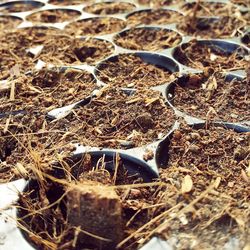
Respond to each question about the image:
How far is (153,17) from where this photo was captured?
1700 mm

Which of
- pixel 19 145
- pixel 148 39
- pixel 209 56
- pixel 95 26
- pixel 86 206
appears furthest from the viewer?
pixel 95 26

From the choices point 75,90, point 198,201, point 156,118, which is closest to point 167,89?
point 156,118

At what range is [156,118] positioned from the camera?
1.03 meters

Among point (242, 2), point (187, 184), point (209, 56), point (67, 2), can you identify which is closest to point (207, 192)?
point (187, 184)

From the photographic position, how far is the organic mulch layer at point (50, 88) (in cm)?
111

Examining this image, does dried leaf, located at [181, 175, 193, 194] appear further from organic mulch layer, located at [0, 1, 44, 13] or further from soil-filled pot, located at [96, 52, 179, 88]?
organic mulch layer, located at [0, 1, 44, 13]

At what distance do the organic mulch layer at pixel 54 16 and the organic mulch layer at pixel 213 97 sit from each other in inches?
29.1

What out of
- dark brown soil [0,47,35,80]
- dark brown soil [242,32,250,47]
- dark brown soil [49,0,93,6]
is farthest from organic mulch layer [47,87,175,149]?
dark brown soil [49,0,93,6]

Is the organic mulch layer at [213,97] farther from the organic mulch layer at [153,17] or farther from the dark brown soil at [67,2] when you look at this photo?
the dark brown soil at [67,2]

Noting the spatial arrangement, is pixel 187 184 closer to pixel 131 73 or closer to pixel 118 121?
pixel 118 121

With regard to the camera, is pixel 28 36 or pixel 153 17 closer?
pixel 28 36

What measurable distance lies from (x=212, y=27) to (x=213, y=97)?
55 centimetres

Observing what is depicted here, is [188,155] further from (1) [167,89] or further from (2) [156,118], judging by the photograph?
(1) [167,89]

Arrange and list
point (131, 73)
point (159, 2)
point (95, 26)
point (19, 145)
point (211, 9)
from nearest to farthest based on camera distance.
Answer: point (19, 145), point (131, 73), point (95, 26), point (211, 9), point (159, 2)
